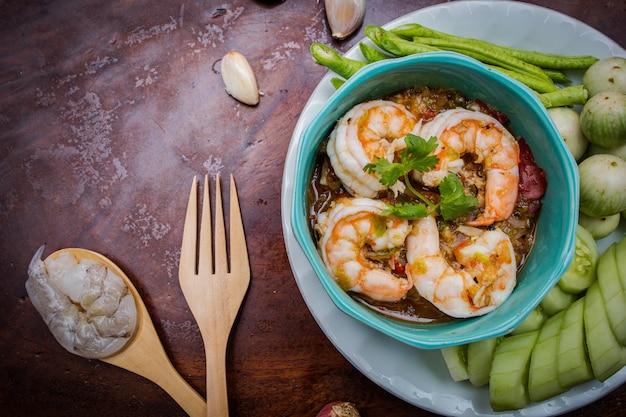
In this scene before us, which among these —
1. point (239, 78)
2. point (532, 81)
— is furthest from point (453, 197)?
point (239, 78)

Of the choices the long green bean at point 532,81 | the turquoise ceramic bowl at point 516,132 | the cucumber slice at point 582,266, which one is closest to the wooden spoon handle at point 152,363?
the turquoise ceramic bowl at point 516,132

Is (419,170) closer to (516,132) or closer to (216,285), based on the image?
(516,132)

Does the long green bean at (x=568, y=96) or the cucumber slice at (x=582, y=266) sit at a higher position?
the long green bean at (x=568, y=96)

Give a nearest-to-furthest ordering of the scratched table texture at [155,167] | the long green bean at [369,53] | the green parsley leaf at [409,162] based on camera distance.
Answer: the green parsley leaf at [409,162], the long green bean at [369,53], the scratched table texture at [155,167]

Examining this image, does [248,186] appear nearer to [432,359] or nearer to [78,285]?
[78,285]

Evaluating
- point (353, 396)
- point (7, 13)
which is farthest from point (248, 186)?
point (7, 13)

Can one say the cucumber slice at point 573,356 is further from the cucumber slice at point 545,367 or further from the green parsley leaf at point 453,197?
the green parsley leaf at point 453,197

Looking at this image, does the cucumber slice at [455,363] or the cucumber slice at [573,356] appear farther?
the cucumber slice at [455,363]
